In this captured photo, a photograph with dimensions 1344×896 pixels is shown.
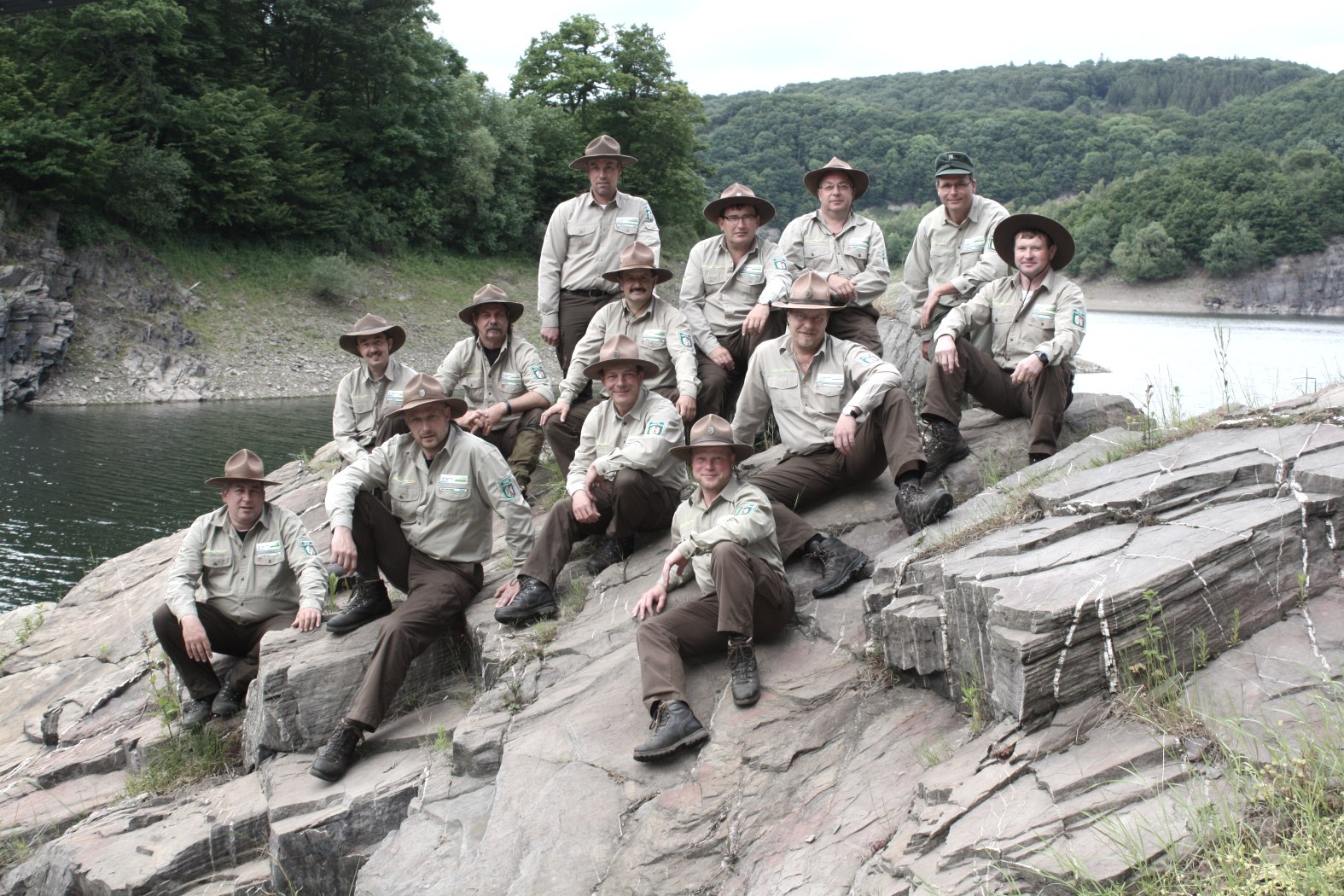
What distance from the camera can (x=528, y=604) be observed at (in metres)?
7.02

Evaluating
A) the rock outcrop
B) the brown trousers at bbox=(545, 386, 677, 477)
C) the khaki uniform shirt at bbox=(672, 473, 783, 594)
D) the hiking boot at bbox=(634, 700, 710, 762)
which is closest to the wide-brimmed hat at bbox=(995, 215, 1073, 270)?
the rock outcrop

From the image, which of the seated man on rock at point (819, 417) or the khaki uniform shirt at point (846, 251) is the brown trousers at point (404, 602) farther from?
the khaki uniform shirt at point (846, 251)

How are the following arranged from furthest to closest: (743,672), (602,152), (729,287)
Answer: (602,152), (729,287), (743,672)

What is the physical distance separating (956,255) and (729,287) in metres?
1.96

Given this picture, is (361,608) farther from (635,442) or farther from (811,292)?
(811,292)

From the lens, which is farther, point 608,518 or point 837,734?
point 608,518

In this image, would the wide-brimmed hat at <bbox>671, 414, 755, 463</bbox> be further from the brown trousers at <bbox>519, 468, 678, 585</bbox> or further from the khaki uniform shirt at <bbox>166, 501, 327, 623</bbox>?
the khaki uniform shirt at <bbox>166, 501, 327, 623</bbox>

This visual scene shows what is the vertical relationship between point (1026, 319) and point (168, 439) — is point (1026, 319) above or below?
above

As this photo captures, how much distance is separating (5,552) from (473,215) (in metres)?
32.7

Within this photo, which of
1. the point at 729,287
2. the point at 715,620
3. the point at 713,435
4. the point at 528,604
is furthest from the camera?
the point at 729,287

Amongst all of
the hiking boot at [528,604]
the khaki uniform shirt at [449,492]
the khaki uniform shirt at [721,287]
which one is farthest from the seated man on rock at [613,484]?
the khaki uniform shirt at [721,287]

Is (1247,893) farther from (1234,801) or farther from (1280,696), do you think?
(1280,696)

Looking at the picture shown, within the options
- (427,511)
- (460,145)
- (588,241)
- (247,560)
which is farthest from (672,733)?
(460,145)

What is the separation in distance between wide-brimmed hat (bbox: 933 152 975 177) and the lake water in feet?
7.20
